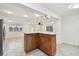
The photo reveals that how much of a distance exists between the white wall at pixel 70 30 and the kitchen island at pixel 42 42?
2.79m

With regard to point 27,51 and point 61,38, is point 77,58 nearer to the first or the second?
point 27,51

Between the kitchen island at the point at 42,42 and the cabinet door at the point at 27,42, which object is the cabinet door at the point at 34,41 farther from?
the cabinet door at the point at 27,42

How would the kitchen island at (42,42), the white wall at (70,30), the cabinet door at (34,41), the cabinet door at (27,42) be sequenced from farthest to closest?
the white wall at (70,30) < the cabinet door at (34,41) < the cabinet door at (27,42) < the kitchen island at (42,42)

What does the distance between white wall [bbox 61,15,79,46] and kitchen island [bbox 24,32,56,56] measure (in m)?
2.79

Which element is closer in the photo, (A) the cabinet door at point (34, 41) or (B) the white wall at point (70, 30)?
(A) the cabinet door at point (34, 41)

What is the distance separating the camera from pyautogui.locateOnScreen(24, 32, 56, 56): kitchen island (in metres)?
3.58

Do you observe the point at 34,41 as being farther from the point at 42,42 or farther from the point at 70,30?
the point at 70,30

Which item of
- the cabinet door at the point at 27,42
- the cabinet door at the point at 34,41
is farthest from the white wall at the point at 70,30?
the cabinet door at the point at 27,42

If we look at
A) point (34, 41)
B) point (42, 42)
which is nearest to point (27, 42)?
point (34, 41)

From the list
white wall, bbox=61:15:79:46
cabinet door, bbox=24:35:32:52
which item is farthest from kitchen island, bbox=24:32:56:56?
white wall, bbox=61:15:79:46

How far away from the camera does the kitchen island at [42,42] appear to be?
3.58 meters

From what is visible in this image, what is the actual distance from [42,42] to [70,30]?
9.62 feet

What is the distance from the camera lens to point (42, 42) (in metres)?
4.39

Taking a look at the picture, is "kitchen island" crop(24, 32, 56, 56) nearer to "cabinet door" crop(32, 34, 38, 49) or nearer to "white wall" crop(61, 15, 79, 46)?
"cabinet door" crop(32, 34, 38, 49)
